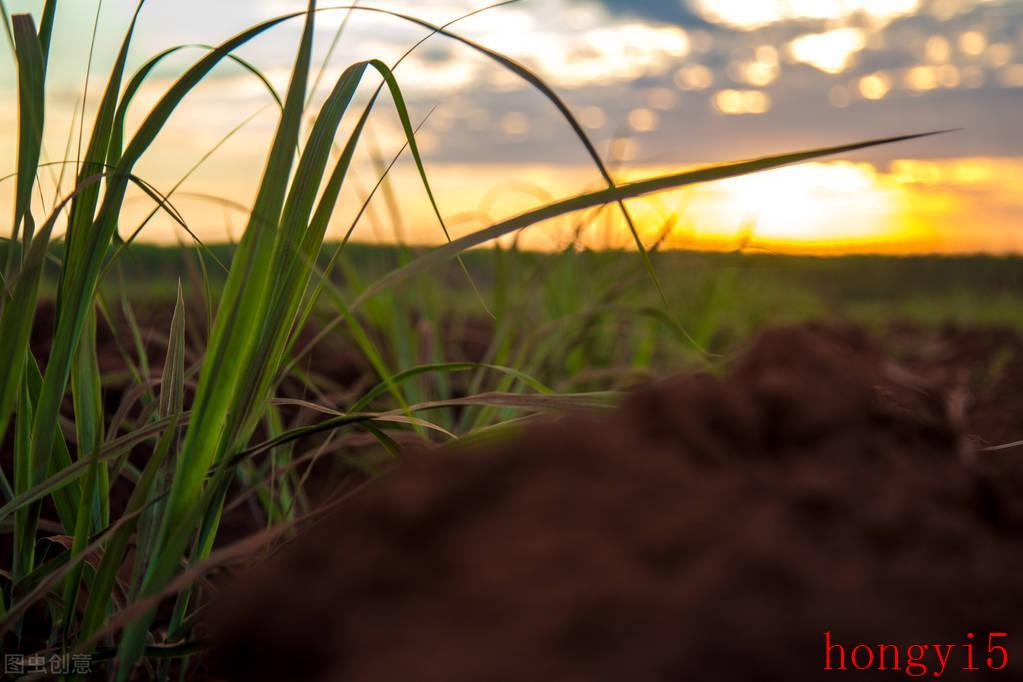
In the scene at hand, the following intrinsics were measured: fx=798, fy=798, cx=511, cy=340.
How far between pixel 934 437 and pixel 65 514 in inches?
34.0

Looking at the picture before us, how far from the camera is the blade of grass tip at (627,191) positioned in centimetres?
64

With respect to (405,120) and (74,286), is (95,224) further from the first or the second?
(405,120)

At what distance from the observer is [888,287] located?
10.2 metres

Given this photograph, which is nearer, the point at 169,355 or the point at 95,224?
the point at 95,224

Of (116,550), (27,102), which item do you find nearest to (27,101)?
(27,102)

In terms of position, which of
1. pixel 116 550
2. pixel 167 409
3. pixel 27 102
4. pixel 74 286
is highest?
pixel 27 102

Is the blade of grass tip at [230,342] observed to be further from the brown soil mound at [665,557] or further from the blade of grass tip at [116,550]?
the brown soil mound at [665,557]

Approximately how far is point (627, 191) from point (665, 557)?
0.30 meters

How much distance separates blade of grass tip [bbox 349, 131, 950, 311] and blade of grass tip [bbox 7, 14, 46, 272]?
44 centimetres

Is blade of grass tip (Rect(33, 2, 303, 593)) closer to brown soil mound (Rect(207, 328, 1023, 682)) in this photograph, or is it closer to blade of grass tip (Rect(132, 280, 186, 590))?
blade of grass tip (Rect(132, 280, 186, 590))

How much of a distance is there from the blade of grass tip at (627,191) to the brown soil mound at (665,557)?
0.55ft

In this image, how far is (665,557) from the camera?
46 centimetres

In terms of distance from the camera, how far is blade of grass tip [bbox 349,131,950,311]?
637 mm

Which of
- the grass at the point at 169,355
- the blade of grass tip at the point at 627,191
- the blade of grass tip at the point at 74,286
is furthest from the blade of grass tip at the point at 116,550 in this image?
the blade of grass tip at the point at 627,191
